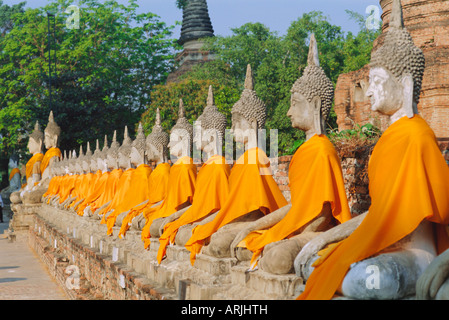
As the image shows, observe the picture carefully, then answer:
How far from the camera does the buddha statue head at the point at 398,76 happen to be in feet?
12.6

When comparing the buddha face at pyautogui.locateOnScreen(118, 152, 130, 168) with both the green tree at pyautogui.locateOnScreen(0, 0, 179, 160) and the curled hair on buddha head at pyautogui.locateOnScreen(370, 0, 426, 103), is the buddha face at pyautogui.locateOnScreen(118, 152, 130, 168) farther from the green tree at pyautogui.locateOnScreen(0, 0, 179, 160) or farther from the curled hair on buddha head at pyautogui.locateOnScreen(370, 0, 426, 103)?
the green tree at pyautogui.locateOnScreen(0, 0, 179, 160)

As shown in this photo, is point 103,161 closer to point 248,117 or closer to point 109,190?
point 109,190

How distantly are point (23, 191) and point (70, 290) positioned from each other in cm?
1157

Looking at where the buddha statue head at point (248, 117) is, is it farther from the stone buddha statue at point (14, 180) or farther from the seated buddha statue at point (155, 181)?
the stone buddha statue at point (14, 180)

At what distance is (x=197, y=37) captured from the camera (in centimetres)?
3738

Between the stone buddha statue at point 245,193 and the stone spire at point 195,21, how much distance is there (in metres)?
32.4

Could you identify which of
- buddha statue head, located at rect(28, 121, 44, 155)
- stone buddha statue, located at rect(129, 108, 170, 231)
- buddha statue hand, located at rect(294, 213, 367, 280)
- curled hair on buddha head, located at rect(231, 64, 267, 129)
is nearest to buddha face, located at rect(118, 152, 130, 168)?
stone buddha statue, located at rect(129, 108, 170, 231)

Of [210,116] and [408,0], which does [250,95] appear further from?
[408,0]

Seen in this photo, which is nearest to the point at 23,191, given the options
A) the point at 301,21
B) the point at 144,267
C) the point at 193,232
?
the point at 301,21

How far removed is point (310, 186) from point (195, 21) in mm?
35090

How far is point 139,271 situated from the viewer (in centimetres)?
749

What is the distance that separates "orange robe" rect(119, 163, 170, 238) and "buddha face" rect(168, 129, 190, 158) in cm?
73

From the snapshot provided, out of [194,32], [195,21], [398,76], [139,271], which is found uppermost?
[195,21]

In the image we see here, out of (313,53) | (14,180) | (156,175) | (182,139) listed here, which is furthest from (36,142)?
(313,53)
